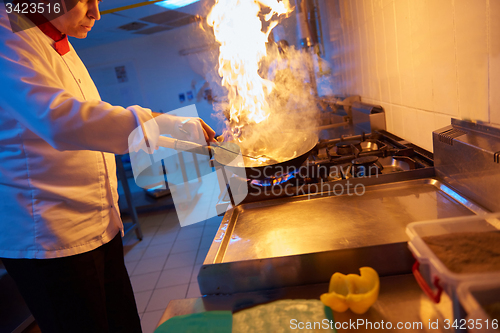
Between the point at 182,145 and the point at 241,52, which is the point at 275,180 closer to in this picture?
the point at 182,145

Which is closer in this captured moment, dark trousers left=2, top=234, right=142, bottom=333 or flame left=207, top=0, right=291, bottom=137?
dark trousers left=2, top=234, right=142, bottom=333

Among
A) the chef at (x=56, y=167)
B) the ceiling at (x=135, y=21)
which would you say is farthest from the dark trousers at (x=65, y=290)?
the ceiling at (x=135, y=21)

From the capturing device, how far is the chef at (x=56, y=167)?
2.97 feet

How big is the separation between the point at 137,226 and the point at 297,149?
2407 millimetres

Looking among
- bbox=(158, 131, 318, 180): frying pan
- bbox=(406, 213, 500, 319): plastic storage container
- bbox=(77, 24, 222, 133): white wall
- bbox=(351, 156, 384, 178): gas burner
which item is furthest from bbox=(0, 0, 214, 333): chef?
bbox=(77, 24, 222, 133): white wall

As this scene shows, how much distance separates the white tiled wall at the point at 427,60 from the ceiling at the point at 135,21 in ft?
8.14

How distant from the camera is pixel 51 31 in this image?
112 cm

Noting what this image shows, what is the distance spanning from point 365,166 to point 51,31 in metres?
1.29

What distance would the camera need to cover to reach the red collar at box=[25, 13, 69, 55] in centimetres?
106

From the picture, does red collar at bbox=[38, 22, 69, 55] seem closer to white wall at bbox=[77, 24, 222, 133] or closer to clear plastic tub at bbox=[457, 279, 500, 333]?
clear plastic tub at bbox=[457, 279, 500, 333]

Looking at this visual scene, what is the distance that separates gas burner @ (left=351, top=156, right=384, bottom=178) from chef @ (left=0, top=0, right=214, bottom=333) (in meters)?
0.62

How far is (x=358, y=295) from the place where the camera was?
621 millimetres

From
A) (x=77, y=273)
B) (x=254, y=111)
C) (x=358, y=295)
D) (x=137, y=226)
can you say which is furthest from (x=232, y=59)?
(x=137, y=226)

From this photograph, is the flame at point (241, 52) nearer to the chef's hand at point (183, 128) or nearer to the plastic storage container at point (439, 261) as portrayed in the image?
the chef's hand at point (183, 128)
